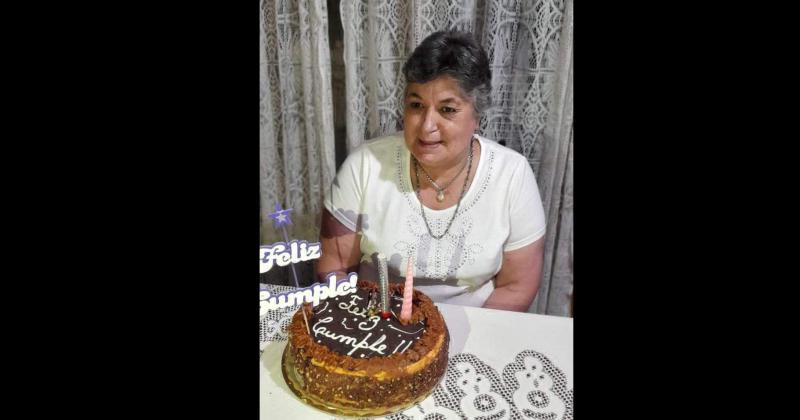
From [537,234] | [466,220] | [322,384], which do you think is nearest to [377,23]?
[466,220]

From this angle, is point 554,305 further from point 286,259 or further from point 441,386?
point 286,259

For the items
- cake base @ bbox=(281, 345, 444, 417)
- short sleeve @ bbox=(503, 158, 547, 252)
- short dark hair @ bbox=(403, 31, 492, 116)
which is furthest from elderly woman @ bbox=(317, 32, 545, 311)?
cake base @ bbox=(281, 345, 444, 417)

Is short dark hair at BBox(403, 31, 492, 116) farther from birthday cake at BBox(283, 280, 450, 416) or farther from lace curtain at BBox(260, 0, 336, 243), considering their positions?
birthday cake at BBox(283, 280, 450, 416)

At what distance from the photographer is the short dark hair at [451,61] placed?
1041 millimetres

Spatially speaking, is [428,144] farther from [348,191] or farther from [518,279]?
[518,279]

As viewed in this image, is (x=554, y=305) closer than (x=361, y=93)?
No

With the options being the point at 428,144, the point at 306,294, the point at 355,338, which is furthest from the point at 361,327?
the point at 428,144

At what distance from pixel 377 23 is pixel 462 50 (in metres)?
0.19

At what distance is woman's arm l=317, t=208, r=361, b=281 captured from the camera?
1.22 meters

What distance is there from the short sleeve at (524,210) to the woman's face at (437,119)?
0.16 meters

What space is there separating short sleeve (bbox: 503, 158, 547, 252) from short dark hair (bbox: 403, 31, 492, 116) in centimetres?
22

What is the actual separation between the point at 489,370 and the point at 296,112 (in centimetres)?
68

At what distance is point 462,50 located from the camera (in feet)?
3.43
